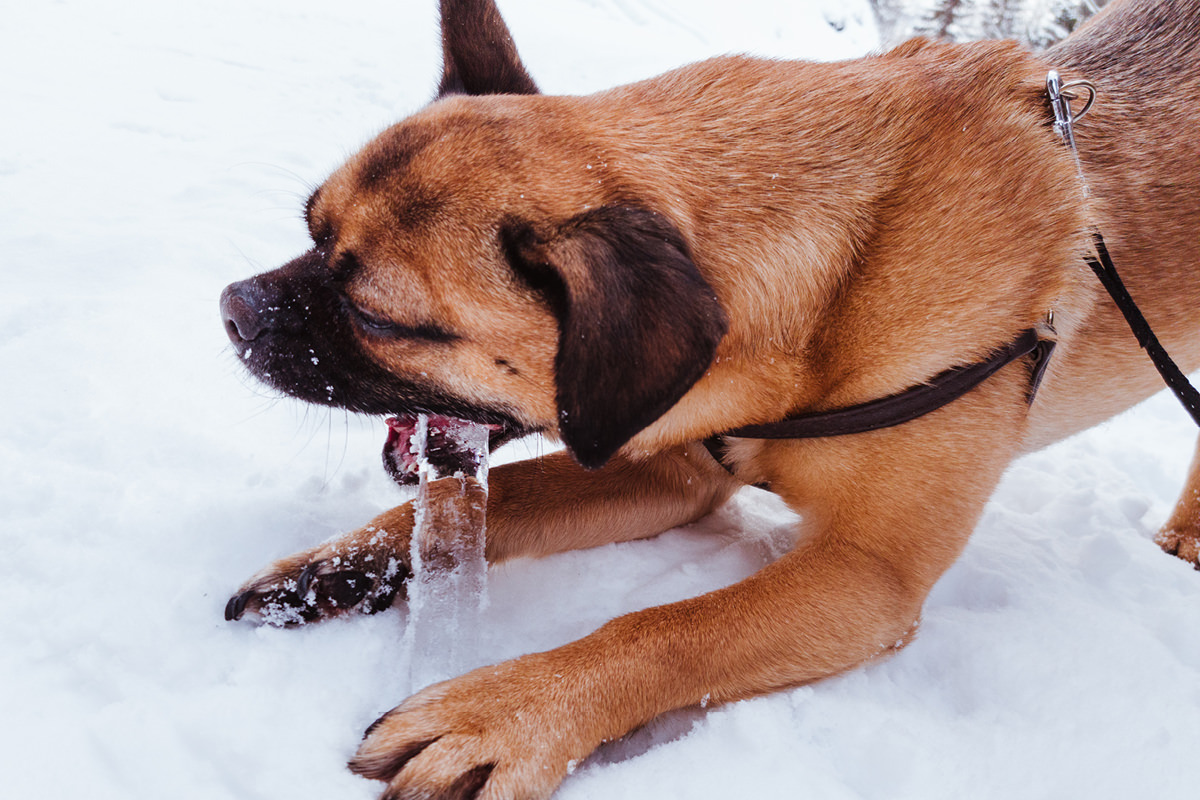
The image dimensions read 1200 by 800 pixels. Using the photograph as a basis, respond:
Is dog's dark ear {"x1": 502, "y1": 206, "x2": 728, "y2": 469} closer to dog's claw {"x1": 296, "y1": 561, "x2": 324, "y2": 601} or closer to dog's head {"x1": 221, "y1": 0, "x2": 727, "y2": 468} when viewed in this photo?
dog's head {"x1": 221, "y1": 0, "x2": 727, "y2": 468}

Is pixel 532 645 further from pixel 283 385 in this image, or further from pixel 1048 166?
pixel 1048 166

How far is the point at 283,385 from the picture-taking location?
220cm

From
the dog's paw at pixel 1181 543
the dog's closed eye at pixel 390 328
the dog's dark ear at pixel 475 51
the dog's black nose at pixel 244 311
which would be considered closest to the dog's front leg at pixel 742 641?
the dog's closed eye at pixel 390 328

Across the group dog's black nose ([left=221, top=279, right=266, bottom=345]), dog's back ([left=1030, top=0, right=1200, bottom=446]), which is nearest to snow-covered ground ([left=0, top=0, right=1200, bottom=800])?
dog's black nose ([left=221, top=279, right=266, bottom=345])

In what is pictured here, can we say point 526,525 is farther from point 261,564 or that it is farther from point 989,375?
point 989,375

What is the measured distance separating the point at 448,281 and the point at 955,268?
1392 mm

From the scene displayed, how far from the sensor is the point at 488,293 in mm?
1983

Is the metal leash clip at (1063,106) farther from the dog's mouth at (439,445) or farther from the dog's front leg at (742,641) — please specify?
the dog's mouth at (439,445)

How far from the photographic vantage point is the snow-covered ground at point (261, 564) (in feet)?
6.29

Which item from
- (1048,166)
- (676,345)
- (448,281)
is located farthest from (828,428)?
(448,281)

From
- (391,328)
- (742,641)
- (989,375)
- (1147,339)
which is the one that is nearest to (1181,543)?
(1147,339)

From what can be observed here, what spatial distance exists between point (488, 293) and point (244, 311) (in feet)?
2.33

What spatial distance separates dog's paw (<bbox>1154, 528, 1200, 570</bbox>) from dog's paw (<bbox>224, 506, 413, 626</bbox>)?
10.1 ft

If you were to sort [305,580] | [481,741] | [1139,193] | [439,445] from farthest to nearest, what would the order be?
[439,445] → [1139,193] → [305,580] → [481,741]
